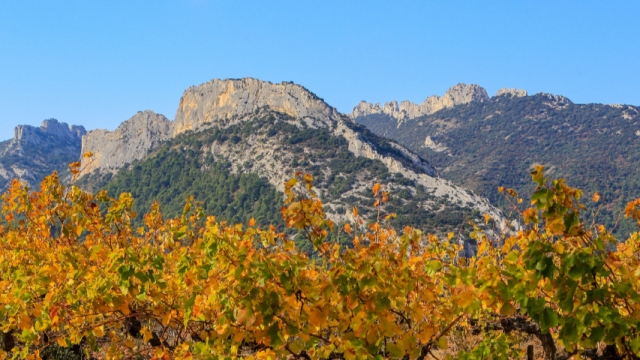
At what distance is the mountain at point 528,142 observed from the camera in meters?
89.1

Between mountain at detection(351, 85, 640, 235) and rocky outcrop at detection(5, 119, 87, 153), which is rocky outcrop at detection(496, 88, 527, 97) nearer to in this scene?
mountain at detection(351, 85, 640, 235)

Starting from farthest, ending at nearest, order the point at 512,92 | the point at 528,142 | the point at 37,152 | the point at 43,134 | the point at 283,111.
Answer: the point at 512,92
the point at 43,134
the point at 37,152
the point at 528,142
the point at 283,111

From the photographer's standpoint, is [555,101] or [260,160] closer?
[260,160]

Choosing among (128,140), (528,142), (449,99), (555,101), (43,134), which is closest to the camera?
(128,140)

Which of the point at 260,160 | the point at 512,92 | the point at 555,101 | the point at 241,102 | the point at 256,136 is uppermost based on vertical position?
the point at 512,92

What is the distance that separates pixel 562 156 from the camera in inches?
4163

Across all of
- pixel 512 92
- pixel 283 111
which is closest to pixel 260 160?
pixel 283 111

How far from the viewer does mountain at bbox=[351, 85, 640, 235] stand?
3509 inches

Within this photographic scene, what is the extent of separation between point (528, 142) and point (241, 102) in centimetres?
8125

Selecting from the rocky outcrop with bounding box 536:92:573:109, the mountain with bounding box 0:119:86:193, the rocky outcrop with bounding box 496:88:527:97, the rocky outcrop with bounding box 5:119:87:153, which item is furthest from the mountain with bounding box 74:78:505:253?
the rocky outcrop with bounding box 496:88:527:97

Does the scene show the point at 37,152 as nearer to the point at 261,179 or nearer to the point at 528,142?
the point at 261,179

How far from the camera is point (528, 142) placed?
4769 inches

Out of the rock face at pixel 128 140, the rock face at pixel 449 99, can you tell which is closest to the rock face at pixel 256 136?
the rock face at pixel 128 140

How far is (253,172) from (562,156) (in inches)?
3099
